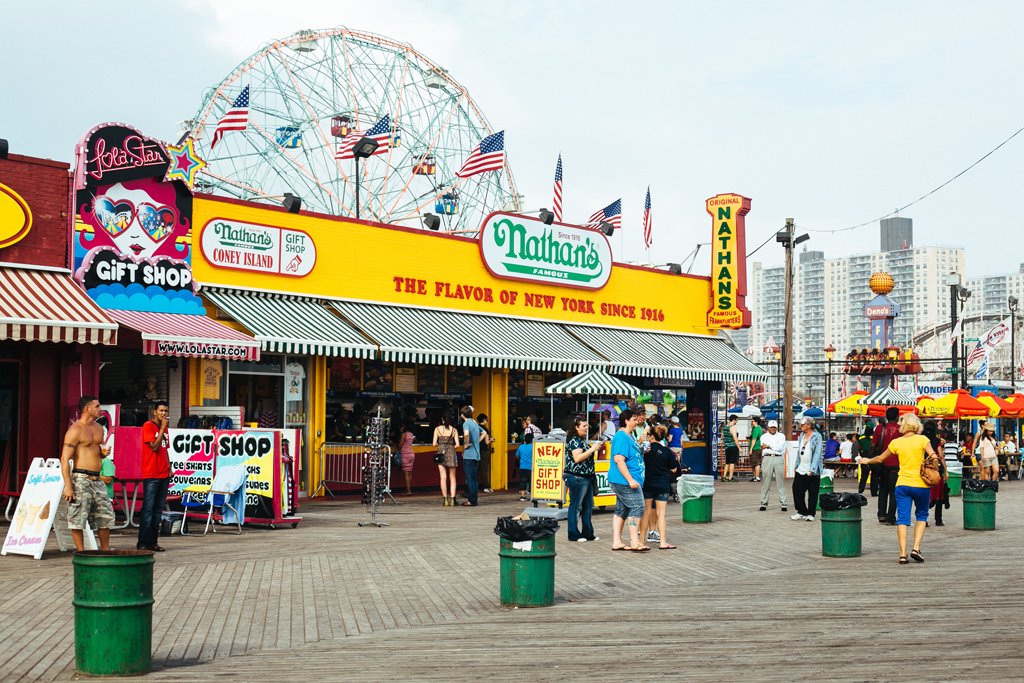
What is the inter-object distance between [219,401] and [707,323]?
16.0 meters

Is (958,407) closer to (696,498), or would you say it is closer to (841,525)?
(696,498)

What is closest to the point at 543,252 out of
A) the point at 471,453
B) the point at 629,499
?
the point at 471,453

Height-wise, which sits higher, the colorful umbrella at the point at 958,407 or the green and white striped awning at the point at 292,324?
the green and white striped awning at the point at 292,324

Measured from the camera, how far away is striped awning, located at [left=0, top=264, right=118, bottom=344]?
52.9 ft

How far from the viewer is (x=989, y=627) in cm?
928

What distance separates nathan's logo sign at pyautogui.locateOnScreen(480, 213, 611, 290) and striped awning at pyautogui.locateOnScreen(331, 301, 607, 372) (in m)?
1.15

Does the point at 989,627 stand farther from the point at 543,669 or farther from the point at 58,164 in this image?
the point at 58,164

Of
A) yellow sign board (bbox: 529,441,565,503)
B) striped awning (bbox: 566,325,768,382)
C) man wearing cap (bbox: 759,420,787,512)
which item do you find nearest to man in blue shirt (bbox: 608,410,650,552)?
yellow sign board (bbox: 529,441,565,503)

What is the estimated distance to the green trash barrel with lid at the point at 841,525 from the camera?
45.8 feet

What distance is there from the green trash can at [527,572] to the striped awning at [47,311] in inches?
353

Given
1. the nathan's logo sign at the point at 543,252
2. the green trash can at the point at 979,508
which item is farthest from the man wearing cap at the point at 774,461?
the nathan's logo sign at the point at 543,252

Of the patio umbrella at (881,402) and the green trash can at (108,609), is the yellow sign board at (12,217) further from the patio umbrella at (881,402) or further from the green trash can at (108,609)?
the patio umbrella at (881,402)

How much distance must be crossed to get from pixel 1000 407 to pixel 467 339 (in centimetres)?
1965

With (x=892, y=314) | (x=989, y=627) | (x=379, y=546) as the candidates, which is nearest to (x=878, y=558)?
(x=989, y=627)
